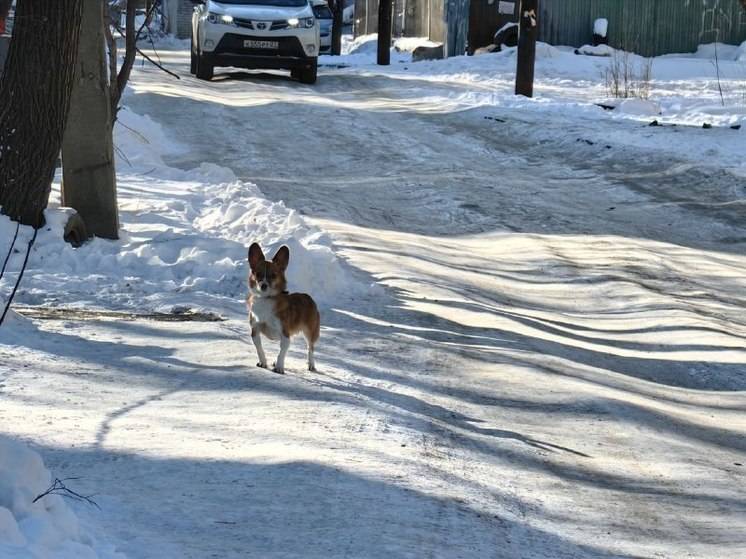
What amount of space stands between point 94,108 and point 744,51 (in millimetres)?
28325

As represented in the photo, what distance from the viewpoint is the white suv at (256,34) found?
26188 mm

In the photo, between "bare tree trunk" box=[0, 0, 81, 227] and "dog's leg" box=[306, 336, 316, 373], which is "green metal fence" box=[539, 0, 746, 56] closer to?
"bare tree trunk" box=[0, 0, 81, 227]

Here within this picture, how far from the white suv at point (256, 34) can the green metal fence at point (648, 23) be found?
455 inches

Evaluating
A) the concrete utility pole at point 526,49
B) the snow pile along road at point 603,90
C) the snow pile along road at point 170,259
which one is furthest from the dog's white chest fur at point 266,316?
the concrete utility pole at point 526,49

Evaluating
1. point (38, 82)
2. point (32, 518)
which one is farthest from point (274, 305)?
point (38, 82)

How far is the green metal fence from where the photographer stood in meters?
36.3

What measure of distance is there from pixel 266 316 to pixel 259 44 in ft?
66.6

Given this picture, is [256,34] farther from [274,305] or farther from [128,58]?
[274,305]

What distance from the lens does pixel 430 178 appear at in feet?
52.2

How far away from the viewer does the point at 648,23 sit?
36594 mm

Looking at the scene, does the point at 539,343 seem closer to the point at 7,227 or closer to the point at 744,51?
the point at 7,227

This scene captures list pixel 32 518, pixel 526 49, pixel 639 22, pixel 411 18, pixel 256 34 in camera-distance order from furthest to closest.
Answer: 1. pixel 411 18
2. pixel 639 22
3. pixel 256 34
4. pixel 526 49
5. pixel 32 518

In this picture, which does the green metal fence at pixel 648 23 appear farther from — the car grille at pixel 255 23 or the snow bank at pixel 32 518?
the snow bank at pixel 32 518

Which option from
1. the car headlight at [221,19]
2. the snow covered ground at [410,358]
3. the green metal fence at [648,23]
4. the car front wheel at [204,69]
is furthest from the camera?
the green metal fence at [648,23]
